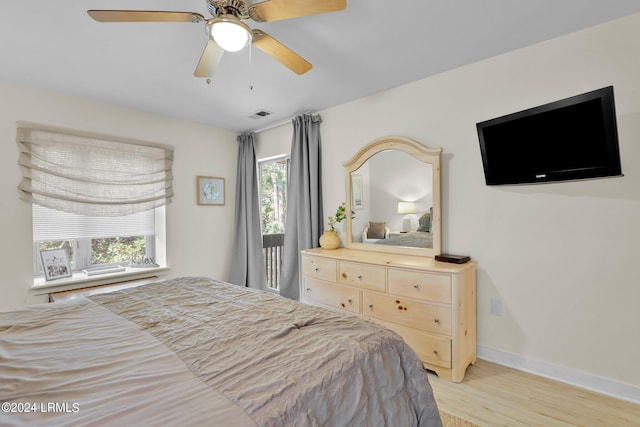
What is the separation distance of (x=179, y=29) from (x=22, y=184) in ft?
7.14

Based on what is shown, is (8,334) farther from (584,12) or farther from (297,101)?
(584,12)

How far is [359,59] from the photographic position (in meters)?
2.31

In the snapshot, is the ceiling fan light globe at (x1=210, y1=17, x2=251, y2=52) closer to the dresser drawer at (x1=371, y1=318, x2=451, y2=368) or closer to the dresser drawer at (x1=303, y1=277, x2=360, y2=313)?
the dresser drawer at (x1=303, y1=277, x2=360, y2=313)

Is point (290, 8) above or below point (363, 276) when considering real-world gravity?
above

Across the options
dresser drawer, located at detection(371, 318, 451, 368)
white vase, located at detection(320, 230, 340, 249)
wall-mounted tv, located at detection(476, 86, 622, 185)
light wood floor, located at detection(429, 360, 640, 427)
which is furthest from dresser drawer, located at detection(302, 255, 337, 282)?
wall-mounted tv, located at detection(476, 86, 622, 185)

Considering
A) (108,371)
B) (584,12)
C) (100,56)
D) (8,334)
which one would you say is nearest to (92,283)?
(8,334)

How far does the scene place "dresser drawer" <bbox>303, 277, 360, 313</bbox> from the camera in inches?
104

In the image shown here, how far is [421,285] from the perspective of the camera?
2.22m

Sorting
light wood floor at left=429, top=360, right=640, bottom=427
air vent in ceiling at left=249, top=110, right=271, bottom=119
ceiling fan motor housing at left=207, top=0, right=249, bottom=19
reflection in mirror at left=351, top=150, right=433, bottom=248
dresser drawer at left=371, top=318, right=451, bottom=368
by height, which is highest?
air vent in ceiling at left=249, top=110, right=271, bottom=119

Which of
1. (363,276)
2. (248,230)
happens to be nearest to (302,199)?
(248,230)

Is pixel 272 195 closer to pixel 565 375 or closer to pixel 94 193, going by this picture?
pixel 94 193

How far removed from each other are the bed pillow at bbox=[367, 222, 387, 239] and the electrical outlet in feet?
3.55

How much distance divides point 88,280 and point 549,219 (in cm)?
418

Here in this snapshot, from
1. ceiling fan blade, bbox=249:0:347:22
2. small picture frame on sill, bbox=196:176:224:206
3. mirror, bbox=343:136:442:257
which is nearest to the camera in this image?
ceiling fan blade, bbox=249:0:347:22
